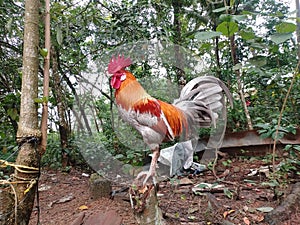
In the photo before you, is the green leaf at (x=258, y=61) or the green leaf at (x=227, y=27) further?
the green leaf at (x=258, y=61)

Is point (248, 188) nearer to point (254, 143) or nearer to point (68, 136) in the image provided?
point (254, 143)

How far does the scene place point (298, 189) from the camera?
5.16 feet

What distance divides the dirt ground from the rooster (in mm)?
417

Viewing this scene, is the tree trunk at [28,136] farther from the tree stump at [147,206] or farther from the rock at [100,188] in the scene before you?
the rock at [100,188]

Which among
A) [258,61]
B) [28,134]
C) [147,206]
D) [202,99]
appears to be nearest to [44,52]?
[28,134]

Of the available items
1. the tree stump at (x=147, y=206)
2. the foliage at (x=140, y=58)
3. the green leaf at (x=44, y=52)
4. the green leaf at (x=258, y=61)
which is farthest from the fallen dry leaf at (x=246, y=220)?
the green leaf at (x=44, y=52)

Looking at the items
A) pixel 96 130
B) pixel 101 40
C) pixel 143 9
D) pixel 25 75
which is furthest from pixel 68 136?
pixel 25 75

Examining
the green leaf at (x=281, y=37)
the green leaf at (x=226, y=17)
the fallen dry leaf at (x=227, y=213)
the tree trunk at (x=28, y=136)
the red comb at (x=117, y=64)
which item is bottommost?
the fallen dry leaf at (x=227, y=213)

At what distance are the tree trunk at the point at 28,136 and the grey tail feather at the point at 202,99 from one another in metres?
0.90

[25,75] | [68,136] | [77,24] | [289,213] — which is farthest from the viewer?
[68,136]

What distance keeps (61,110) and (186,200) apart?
1517mm

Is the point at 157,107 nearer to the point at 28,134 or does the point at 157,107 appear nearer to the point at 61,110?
the point at 28,134

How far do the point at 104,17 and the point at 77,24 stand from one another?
257mm

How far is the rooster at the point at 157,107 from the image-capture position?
123 centimetres
